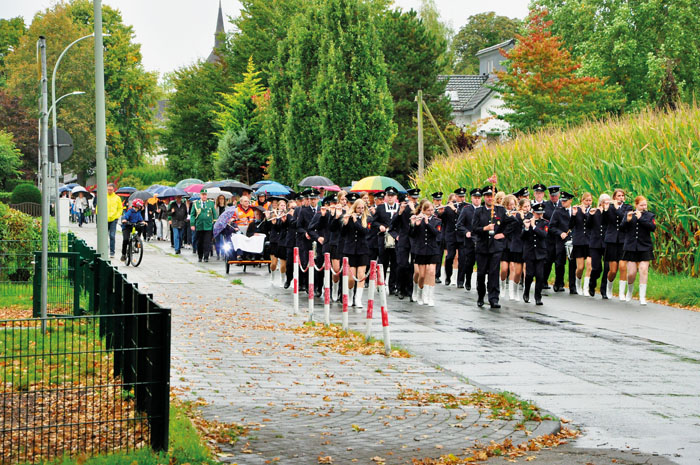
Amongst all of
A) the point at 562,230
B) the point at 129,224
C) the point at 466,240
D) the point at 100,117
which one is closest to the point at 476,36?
the point at 129,224

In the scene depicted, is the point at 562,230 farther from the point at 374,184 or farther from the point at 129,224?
the point at 129,224

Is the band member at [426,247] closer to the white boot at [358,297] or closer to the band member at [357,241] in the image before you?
the band member at [357,241]

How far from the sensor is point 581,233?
18734 millimetres

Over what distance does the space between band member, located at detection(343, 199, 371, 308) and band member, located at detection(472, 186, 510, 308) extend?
77.4 inches

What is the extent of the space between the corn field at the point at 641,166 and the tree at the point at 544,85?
58.7ft

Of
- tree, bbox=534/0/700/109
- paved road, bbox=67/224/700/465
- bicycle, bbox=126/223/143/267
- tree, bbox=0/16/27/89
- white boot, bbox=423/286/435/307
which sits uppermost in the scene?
tree, bbox=0/16/27/89

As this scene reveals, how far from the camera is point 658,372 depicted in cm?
1034

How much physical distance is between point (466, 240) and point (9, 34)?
7362cm

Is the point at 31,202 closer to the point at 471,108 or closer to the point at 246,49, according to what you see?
the point at 246,49

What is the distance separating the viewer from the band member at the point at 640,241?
55.8 feet

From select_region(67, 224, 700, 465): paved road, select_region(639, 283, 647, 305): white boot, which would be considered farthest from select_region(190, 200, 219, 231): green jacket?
select_region(639, 283, 647, 305): white boot

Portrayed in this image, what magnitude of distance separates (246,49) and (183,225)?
37896 mm

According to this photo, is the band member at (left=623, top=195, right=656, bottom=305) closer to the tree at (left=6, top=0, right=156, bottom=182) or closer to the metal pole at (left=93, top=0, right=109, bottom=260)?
the metal pole at (left=93, top=0, right=109, bottom=260)

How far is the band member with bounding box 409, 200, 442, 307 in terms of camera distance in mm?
17016
